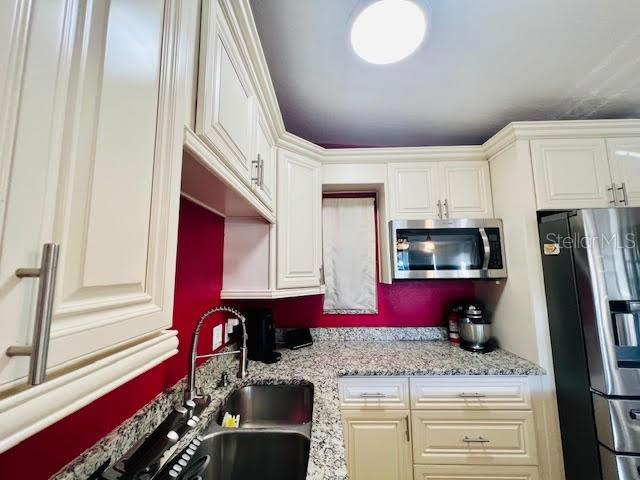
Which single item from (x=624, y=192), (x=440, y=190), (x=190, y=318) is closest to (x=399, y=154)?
(x=440, y=190)

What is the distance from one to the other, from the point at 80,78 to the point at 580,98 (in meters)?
2.44

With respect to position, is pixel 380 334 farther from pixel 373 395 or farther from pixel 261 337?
pixel 261 337

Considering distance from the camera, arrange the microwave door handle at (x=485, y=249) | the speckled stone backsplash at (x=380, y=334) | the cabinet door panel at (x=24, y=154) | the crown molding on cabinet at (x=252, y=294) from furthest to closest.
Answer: the speckled stone backsplash at (x=380, y=334)
the microwave door handle at (x=485, y=249)
the crown molding on cabinet at (x=252, y=294)
the cabinet door panel at (x=24, y=154)

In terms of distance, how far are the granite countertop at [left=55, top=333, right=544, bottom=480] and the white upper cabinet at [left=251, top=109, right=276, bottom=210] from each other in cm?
88

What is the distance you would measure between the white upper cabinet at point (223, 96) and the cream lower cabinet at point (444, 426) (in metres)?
1.31

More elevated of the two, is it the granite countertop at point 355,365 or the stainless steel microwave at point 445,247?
the stainless steel microwave at point 445,247

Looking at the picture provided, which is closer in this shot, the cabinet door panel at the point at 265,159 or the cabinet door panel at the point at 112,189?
the cabinet door panel at the point at 112,189

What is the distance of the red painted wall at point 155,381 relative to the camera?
558mm

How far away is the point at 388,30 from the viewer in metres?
1.15

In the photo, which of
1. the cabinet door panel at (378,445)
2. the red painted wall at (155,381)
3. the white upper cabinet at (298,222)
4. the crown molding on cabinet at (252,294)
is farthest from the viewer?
the white upper cabinet at (298,222)

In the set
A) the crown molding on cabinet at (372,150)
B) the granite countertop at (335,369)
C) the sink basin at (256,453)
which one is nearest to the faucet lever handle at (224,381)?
the granite countertop at (335,369)

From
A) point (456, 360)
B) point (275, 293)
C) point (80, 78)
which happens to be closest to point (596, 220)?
point (456, 360)

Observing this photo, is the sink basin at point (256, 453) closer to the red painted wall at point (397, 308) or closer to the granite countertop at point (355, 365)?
the granite countertop at point (355, 365)

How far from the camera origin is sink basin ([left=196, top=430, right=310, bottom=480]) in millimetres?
988
